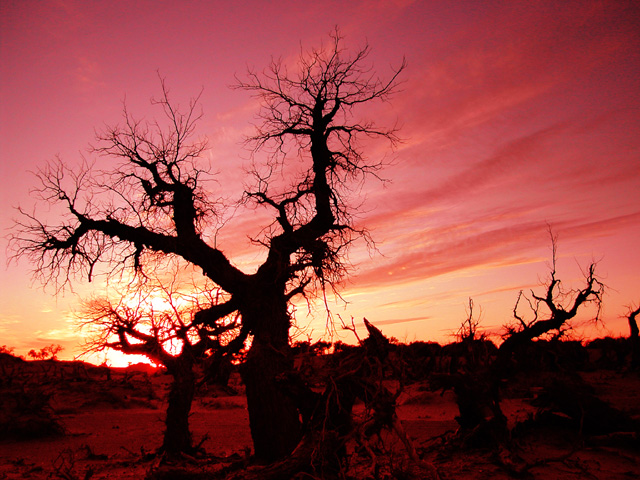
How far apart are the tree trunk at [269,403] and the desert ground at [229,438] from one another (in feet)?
1.54

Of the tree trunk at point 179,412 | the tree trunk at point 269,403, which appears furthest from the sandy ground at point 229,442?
the tree trunk at point 269,403

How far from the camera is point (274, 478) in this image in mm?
4785

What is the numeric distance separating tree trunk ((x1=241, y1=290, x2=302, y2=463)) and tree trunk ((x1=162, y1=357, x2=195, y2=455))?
2.02 m

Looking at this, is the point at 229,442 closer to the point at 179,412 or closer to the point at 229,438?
the point at 229,438

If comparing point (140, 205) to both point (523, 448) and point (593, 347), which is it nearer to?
point (523, 448)

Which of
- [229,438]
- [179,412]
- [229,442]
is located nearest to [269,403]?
[179,412]

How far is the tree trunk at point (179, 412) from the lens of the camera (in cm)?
897

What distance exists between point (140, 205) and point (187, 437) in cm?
533

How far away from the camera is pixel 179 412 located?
913 centimetres

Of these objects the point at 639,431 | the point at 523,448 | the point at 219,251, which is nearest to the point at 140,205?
the point at 219,251

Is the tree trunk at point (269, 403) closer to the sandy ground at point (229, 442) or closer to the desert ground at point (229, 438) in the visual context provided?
the desert ground at point (229, 438)

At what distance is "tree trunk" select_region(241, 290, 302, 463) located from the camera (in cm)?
759

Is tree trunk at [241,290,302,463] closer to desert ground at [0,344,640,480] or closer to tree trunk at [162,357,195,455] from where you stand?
desert ground at [0,344,640,480]

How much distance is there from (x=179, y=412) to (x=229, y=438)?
152 inches
